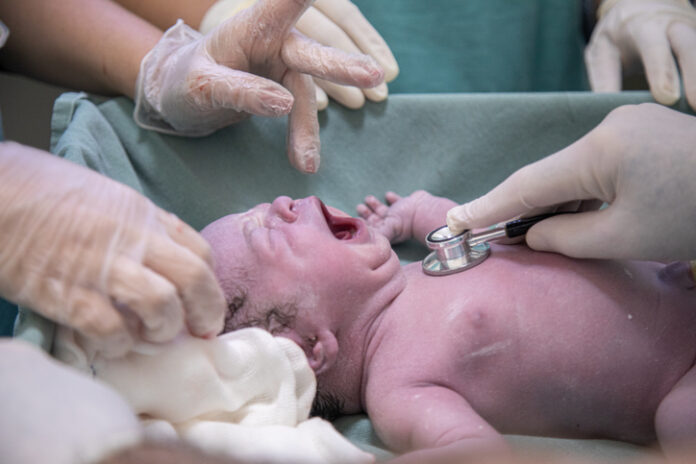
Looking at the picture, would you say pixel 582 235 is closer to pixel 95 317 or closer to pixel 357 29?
pixel 95 317

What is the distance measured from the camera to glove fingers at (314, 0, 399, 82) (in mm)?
1698

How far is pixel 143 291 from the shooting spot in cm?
76

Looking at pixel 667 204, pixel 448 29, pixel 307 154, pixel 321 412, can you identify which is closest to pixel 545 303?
pixel 667 204

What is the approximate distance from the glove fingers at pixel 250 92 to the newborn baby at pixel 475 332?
8.7 inches

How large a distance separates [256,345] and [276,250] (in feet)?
0.76

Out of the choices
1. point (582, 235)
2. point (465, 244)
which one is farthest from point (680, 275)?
point (465, 244)

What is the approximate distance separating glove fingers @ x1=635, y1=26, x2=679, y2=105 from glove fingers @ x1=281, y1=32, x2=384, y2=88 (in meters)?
0.78

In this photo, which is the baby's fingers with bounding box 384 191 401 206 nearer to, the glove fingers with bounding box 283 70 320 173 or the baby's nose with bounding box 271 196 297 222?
the glove fingers with bounding box 283 70 320 173

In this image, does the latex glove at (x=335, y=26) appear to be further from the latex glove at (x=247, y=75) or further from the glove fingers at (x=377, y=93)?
the latex glove at (x=247, y=75)

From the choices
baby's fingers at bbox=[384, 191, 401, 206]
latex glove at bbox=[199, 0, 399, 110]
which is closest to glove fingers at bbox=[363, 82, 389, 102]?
latex glove at bbox=[199, 0, 399, 110]

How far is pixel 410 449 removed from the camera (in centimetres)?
102

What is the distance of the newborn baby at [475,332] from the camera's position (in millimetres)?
1062

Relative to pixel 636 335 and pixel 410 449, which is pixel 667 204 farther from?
pixel 410 449

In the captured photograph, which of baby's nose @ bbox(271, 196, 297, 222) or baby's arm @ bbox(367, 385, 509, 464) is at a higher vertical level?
baby's nose @ bbox(271, 196, 297, 222)
